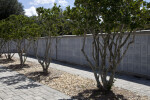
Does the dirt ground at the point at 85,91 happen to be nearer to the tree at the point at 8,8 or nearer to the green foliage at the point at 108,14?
the green foliage at the point at 108,14

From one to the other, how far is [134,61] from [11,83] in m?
5.48

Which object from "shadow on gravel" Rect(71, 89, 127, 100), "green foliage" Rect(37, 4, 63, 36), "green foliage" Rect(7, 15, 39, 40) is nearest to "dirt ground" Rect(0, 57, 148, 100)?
"shadow on gravel" Rect(71, 89, 127, 100)

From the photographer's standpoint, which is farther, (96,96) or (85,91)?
(85,91)

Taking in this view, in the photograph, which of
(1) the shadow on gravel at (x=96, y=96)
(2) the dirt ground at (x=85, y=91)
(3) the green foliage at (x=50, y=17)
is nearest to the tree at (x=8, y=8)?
(3) the green foliage at (x=50, y=17)

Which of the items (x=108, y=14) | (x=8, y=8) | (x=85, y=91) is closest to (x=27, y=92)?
(x=85, y=91)

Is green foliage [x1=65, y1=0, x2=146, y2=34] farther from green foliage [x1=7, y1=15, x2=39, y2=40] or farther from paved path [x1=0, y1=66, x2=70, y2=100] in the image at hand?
green foliage [x1=7, y1=15, x2=39, y2=40]

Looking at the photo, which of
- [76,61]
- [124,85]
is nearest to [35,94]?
[124,85]

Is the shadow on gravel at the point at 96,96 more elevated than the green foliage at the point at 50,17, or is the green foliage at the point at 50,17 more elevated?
the green foliage at the point at 50,17

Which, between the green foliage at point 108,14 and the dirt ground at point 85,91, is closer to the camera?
the green foliage at point 108,14

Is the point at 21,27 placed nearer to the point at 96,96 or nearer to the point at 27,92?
the point at 27,92

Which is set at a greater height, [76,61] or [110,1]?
Answer: [110,1]

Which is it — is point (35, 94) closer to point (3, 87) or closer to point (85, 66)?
point (3, 87)

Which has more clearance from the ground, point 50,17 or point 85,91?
point 50,17

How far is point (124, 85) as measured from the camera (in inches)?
281
